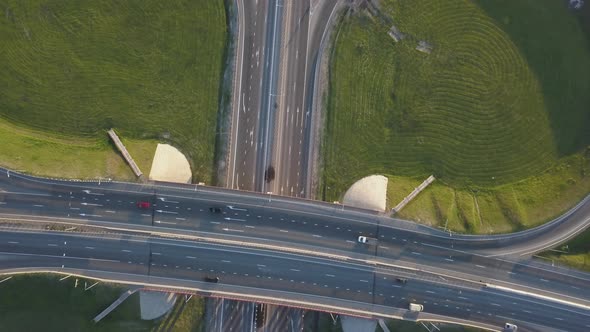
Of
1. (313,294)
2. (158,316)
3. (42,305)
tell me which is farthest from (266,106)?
(42,305)

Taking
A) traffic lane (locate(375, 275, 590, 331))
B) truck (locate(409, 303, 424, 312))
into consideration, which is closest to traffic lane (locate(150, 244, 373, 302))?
traffic lane (locate(375, 275, 590, 331))

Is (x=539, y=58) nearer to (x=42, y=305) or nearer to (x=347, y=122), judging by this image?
(x=347, y=122)

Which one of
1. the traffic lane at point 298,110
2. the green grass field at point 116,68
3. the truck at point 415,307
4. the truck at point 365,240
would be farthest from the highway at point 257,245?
the green grass field at point 116,68

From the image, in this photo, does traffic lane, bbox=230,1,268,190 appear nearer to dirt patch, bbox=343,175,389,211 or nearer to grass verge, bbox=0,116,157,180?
grass verge, bbox=0,116,157,180

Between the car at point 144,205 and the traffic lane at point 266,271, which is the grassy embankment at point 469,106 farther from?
the car at point 144,205

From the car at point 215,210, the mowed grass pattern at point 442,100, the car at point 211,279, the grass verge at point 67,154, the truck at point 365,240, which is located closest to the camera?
the car at point 211,279

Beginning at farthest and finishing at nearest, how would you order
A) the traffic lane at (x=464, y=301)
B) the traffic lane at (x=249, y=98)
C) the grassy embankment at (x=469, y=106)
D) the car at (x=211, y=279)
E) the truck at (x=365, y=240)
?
the grassy embankment at (x=469, y=106) → the traffic lane at (x=249, y=98) → the truck at (x=365, y=240) → the traffic lane at (x=464, y=301) → the car at (x=211, y=279)
